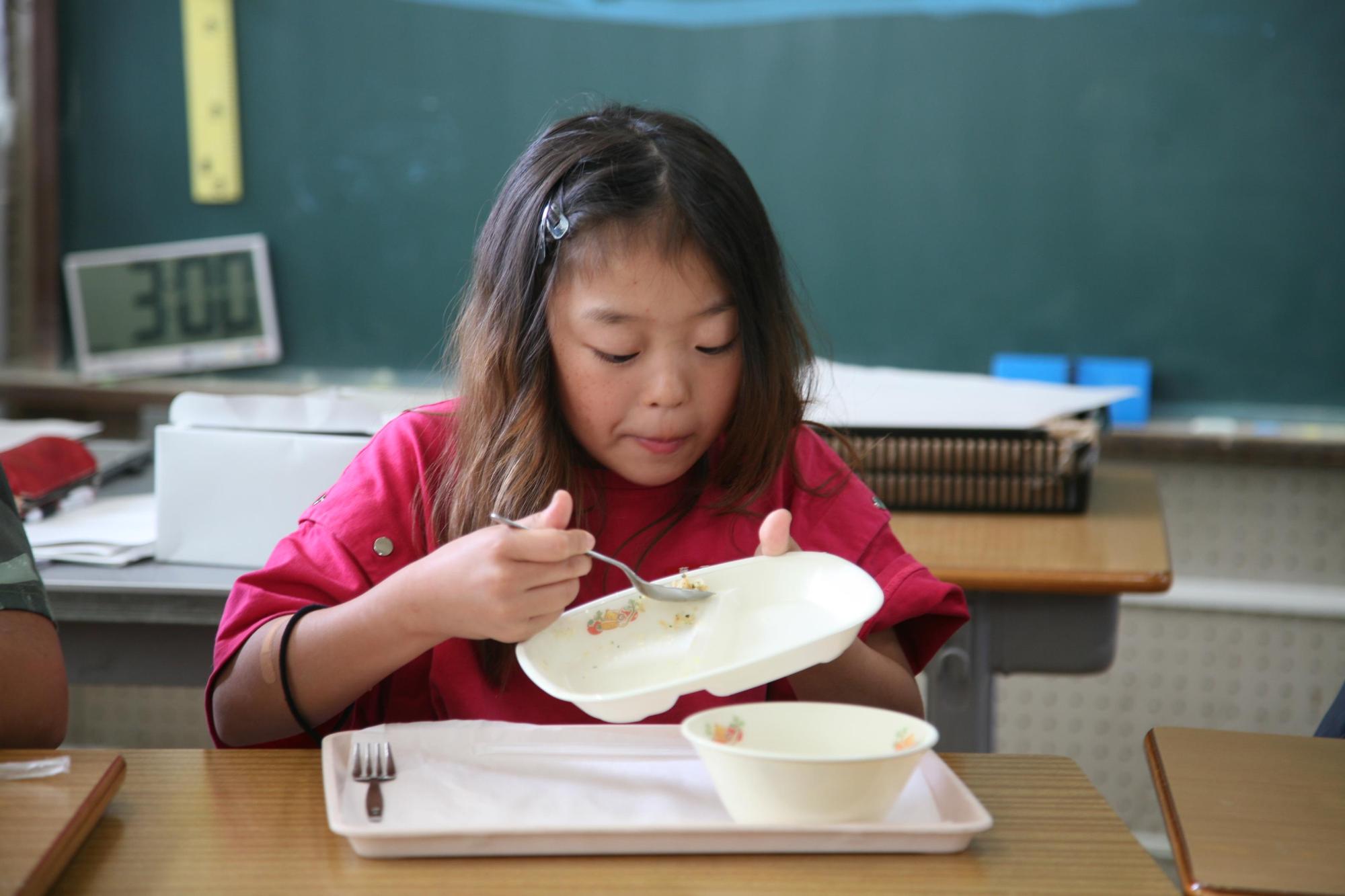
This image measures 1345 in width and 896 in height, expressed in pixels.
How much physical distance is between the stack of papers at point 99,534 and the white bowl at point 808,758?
38.6 inches

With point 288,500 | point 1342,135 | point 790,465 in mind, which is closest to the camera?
point 790,465

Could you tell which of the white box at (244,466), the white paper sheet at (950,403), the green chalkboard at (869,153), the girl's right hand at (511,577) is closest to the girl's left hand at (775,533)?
the girl's right hand at (511,577)

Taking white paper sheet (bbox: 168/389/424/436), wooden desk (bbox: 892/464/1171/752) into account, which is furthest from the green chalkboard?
white paper sheet (bbox: 168/389/424/436)

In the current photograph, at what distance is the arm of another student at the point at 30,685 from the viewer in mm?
893

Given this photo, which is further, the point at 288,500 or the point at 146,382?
the point at 146,382

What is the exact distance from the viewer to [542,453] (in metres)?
1.08

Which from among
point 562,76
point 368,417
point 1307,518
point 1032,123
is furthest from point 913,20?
point 368,417

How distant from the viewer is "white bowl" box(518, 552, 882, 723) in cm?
89

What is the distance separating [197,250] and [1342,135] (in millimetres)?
2099

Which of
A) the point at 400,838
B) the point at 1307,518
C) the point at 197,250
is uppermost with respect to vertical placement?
the point at 197,250

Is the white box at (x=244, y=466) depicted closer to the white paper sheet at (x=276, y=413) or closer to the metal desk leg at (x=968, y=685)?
the white paper sheet at (x=276, y=413)

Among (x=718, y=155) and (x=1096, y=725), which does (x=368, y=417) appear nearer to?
(x=718, y=155)

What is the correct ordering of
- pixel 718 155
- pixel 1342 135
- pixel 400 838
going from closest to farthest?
pixel 400 838 → pixel 718 155 → pixel 1342 135

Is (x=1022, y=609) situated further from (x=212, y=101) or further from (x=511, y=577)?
(x=212, y=101)
